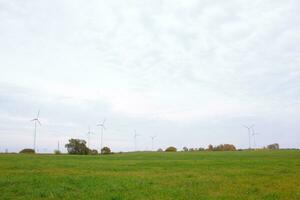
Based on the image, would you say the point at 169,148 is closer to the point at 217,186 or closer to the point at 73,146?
the point at 73,146

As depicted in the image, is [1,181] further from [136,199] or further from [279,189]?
[279,189]

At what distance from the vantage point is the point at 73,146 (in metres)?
139

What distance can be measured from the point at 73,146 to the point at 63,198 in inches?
4736

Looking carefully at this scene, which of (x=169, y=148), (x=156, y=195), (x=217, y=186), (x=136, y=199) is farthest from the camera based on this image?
(x=169, y=148)

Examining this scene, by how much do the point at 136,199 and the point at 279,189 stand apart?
10.0 m

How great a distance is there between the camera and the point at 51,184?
27.3 meters

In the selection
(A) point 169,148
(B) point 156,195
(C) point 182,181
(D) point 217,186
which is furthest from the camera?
(A) point 169,148

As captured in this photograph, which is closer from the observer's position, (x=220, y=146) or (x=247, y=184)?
(x=247, y=184)

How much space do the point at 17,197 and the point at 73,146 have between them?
119m

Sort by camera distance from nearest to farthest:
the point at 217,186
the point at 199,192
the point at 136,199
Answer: the point at 136,199
the point at 199,192
the point at 217,186

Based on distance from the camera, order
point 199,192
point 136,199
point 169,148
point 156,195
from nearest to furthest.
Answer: point 136,199
point 156,195
point 199,192
point 169,148

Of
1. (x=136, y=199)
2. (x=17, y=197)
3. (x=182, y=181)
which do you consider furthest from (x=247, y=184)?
(x=17, y=197)

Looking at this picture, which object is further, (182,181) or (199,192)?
(182,181)

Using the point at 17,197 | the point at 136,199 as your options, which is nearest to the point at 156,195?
the point at 136,199
